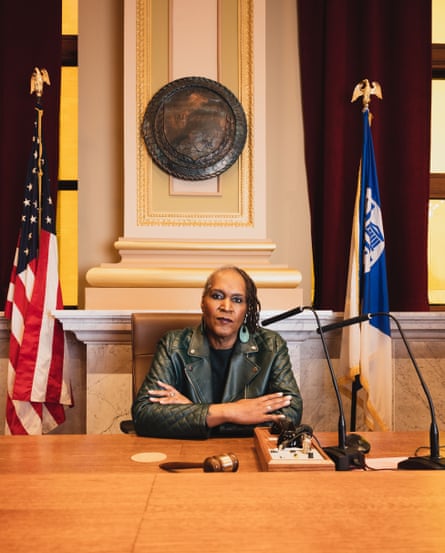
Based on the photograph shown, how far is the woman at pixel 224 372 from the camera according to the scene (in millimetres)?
2068

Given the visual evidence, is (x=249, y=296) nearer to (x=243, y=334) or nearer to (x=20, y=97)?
(x=243, y=334)

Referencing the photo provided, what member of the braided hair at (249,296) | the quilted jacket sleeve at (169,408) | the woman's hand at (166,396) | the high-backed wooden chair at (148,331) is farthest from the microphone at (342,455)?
the high-backed wooden chair at (148,331)

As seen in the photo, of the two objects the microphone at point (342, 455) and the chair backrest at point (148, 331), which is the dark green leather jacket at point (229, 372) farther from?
the microphone at point (342, 455)

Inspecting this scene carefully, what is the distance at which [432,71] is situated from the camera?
14.0 feet

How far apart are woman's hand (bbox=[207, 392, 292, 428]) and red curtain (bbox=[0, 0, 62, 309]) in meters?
2.20

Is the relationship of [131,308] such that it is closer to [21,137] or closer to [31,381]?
[31,381]

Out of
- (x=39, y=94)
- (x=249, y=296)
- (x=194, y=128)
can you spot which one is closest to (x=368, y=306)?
(x=249, y=296)

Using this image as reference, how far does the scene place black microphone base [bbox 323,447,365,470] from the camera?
1.54 m

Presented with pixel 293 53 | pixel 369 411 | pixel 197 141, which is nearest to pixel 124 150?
pixel 197 141

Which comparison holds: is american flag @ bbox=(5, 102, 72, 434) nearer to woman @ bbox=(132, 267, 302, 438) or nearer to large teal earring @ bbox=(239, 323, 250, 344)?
woman @ bbox=(132, 267, 302, 438)

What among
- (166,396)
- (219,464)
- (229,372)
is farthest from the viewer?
(229,372)

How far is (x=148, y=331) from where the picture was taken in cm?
260

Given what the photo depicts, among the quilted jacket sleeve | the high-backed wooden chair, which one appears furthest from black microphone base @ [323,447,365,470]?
the high-backed wooden chair

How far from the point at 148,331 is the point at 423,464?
1422 millimetres
